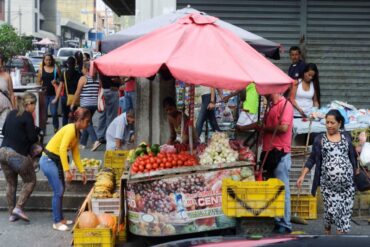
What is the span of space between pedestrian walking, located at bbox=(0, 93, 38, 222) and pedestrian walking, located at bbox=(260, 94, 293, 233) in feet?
9.37

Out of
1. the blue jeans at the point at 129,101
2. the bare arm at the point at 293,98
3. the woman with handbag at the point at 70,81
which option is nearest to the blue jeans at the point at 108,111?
the blue jeans at the point at 129,101

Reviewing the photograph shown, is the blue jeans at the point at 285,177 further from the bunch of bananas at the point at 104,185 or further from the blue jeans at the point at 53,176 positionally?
the blue jeans at the point at 53,176

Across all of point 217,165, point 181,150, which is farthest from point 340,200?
point 181,150

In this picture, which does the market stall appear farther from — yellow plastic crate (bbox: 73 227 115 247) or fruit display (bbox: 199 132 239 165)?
yellow plastic crate (bbox: 73 227 115 247)

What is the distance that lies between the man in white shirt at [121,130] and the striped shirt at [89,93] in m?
2.25

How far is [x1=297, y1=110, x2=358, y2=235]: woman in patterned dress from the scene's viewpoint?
6.78 meters

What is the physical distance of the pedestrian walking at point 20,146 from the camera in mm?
7965

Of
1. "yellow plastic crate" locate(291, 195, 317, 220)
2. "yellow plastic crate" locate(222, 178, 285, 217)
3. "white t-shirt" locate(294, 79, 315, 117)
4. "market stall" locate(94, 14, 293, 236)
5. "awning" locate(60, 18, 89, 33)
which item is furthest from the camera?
"awning" locate(60, 18, 89, 33)

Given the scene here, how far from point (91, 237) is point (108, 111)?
5.91 m

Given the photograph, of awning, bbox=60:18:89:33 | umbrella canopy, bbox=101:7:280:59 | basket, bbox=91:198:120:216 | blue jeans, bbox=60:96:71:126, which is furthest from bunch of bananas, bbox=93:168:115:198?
awning, bbox=60:18:89:33

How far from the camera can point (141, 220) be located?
7.02 m

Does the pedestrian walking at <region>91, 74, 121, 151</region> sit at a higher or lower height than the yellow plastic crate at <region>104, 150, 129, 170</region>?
higher

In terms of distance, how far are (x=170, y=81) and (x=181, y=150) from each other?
7.41 ft

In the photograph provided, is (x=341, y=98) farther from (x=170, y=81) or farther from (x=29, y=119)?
(x=29, y=119)
